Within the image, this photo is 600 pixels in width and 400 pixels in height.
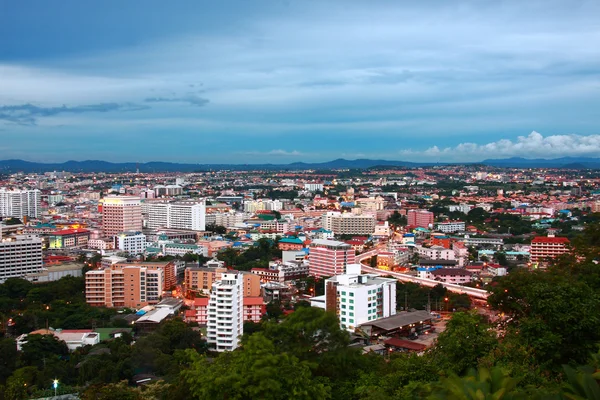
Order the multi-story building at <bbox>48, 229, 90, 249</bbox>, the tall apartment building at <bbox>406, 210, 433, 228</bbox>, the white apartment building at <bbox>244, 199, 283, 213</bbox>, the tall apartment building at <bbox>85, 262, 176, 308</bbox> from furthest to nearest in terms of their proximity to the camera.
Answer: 1. the white apartment building at <bbox>244, 199, 283, 213</bbox>
2. the tall apartment building at <bbox>406, 210, 433, 228</bbox>
3. the multi-story building at <bbox>48, 229, 90, 249</bbox>
4. the tall apartment building at <bbox>85, 262, 176, 308</bbox>

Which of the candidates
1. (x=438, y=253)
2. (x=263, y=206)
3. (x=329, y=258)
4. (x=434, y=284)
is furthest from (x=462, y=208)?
(x=434, y=284)

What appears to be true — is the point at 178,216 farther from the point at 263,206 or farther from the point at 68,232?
the point at 263,206

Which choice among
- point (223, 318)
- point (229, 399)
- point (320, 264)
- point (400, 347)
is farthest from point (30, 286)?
point (229, 399)

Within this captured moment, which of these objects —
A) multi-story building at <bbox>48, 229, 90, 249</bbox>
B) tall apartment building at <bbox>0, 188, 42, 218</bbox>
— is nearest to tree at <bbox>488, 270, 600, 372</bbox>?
multi-story building at <bbox>48, 229, 90, 249</bbox>

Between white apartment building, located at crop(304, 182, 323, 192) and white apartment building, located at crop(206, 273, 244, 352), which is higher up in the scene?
white apartment building, located at crop(304, 182, 323, 192)

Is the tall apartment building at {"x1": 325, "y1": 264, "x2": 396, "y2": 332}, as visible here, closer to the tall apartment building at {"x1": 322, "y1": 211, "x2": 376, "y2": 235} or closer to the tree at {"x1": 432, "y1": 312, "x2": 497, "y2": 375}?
Result: the tree at {"x1": 432, "y1": 312, "x2": 497, "y2": 375}
